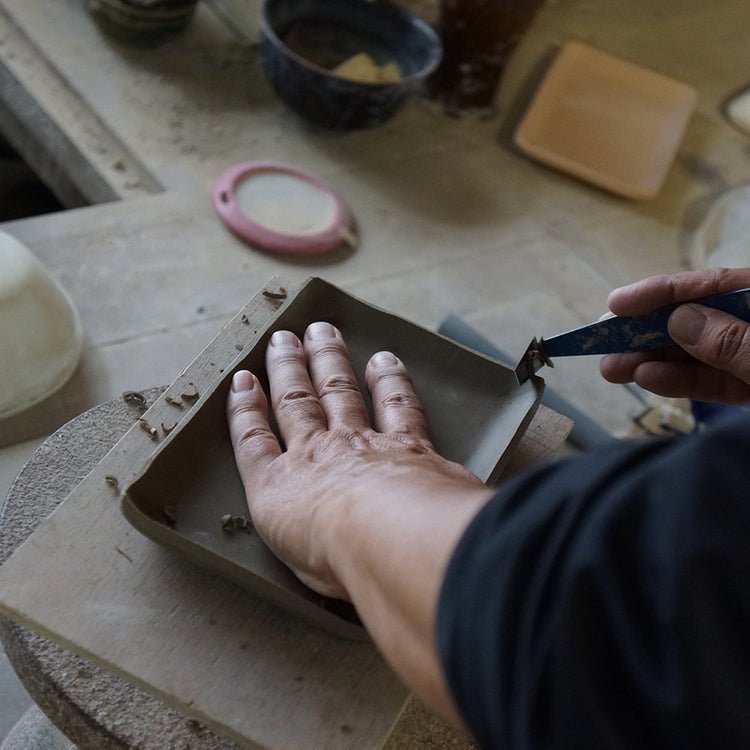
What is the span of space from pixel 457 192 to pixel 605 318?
56.9 inches

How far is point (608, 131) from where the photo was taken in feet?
9.39

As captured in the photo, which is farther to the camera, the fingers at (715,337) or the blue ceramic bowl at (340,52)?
the blue ceramic bowl at (340,52)

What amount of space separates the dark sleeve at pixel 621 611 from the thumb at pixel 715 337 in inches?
22.2

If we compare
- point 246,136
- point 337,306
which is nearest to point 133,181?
point 246,136

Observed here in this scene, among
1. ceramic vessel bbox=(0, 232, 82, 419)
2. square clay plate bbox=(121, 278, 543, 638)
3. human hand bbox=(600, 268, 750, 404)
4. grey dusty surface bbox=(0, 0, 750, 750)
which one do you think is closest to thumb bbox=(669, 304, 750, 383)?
human hand bbox=(600, 268, 750, 404)

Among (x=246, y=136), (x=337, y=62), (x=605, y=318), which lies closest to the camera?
(x=605, y=318)

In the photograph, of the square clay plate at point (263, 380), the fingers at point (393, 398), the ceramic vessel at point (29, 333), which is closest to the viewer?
the square clay plate at point (263, 380)

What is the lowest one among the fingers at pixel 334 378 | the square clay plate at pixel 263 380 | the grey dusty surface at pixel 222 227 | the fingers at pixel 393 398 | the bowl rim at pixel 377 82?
the grey dusty surface at pixel 222 227

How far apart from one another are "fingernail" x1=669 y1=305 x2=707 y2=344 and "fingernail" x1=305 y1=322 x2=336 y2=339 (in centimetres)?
45

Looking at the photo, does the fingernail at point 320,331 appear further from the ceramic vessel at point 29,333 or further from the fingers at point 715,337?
the ceramic vessel at point 29,333

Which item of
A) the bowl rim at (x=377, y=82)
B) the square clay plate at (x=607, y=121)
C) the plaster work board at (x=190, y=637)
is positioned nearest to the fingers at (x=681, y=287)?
the plaster work board at (x=190, y=637)

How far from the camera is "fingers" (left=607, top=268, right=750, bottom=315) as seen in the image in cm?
110

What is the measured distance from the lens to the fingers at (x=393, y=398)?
104cm

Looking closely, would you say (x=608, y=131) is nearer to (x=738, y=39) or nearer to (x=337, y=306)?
(x=738, y=39)
